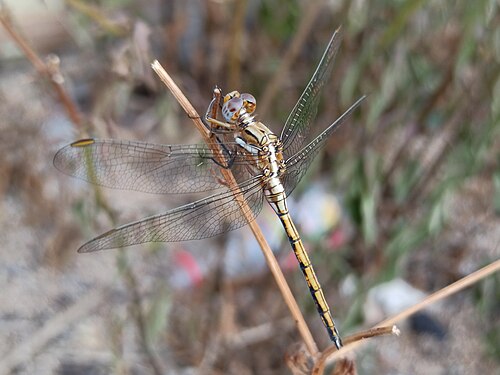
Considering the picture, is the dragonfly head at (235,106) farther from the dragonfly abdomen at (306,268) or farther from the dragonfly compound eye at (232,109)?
the dragonfly abdomen at (306,268)

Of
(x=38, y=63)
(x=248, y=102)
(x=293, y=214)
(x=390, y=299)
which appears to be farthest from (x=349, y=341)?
(x=390, y=299)

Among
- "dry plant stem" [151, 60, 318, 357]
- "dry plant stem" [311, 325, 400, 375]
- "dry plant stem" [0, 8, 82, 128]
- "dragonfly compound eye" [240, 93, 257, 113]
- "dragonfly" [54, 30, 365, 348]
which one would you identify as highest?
"dry plant stem" [0, 8, 82, 128]

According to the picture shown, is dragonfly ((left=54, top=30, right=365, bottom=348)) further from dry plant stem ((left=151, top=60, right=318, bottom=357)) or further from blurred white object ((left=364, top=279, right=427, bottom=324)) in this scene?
blurred white object ((left=364, top=279, right=427, bottom=324))

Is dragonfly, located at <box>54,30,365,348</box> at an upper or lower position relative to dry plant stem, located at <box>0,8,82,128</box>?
lower

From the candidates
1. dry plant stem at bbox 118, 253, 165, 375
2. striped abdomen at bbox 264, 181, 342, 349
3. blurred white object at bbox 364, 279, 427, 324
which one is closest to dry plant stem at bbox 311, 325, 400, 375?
striped abdomen at bbox 264, 181, 342, 349

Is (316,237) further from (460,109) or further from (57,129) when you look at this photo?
(57,129)

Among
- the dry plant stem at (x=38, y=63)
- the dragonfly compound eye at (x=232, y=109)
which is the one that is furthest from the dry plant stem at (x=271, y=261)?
the dry plant stem at (x=38, y=63)

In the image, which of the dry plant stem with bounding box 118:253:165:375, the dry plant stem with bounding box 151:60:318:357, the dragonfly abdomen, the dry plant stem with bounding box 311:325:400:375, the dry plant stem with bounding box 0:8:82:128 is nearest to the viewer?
the dry plant stem with bounding box 311:325:400:375
